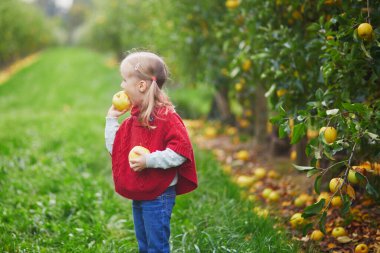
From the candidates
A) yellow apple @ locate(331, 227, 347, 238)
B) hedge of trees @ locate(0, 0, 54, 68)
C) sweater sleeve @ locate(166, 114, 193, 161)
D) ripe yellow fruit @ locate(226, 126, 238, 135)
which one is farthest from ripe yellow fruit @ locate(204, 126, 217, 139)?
hedge of trees @ locate(0, 0, 54, 68)

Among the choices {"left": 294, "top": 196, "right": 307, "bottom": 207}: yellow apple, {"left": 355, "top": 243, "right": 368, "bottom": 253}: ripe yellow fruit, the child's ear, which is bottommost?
{"left": 355, "top": 243, "right": 368, "bottom": 253}: ripe yellow fruit

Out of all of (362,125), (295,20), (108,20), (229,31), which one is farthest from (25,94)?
(362,125)

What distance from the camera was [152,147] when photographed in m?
2.42

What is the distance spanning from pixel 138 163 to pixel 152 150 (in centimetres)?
15

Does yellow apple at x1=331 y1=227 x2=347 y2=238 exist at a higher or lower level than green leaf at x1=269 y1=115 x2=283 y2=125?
lower

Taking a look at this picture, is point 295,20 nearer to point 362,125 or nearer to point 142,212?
point 362,125

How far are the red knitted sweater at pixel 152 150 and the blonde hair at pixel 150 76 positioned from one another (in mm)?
48

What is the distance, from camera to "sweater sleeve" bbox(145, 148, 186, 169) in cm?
231

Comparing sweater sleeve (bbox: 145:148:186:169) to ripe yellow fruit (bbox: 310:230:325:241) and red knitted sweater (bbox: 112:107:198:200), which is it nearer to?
red knitted sweater (bbox: 112:107:198:200)

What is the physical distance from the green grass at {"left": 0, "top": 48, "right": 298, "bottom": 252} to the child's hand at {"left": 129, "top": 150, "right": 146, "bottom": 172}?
87 cm

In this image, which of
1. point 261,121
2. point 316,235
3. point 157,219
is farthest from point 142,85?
point 261,121

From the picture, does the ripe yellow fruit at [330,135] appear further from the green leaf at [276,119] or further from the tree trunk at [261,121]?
the tree trunk at [261,121]

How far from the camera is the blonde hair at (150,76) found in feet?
7.94

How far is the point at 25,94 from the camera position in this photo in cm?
1327
